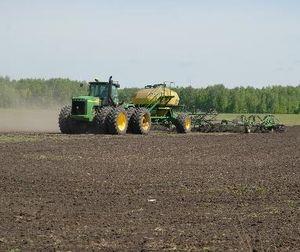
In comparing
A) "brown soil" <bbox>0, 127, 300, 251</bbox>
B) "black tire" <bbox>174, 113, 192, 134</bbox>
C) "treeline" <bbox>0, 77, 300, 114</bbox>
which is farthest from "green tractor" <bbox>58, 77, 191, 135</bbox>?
"treeline" <bbox>0, 77, 300, 114</bbox>

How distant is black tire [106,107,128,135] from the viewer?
2689 centimetres

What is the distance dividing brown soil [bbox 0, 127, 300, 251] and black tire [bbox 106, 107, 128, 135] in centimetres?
686

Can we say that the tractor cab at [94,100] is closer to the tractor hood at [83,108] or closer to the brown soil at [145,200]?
the tractor hood at [83,108]

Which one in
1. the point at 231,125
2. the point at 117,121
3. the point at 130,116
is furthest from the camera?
the point at 231,125

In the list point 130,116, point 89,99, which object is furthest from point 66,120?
point 130,116

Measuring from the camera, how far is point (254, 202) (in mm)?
10922

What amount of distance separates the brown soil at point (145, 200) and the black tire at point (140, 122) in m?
8.48

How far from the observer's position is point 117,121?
27.2m

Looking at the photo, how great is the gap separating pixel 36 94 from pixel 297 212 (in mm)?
66826

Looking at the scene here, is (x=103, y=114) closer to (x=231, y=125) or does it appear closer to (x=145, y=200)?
(x=231, y=125)

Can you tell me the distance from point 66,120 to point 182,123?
6656 millimetres

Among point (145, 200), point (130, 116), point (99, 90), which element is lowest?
point (145, 200)

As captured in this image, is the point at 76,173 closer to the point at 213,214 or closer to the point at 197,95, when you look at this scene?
the point at 213,214

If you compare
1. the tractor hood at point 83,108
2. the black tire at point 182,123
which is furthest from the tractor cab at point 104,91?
the black tire at point 182,123
